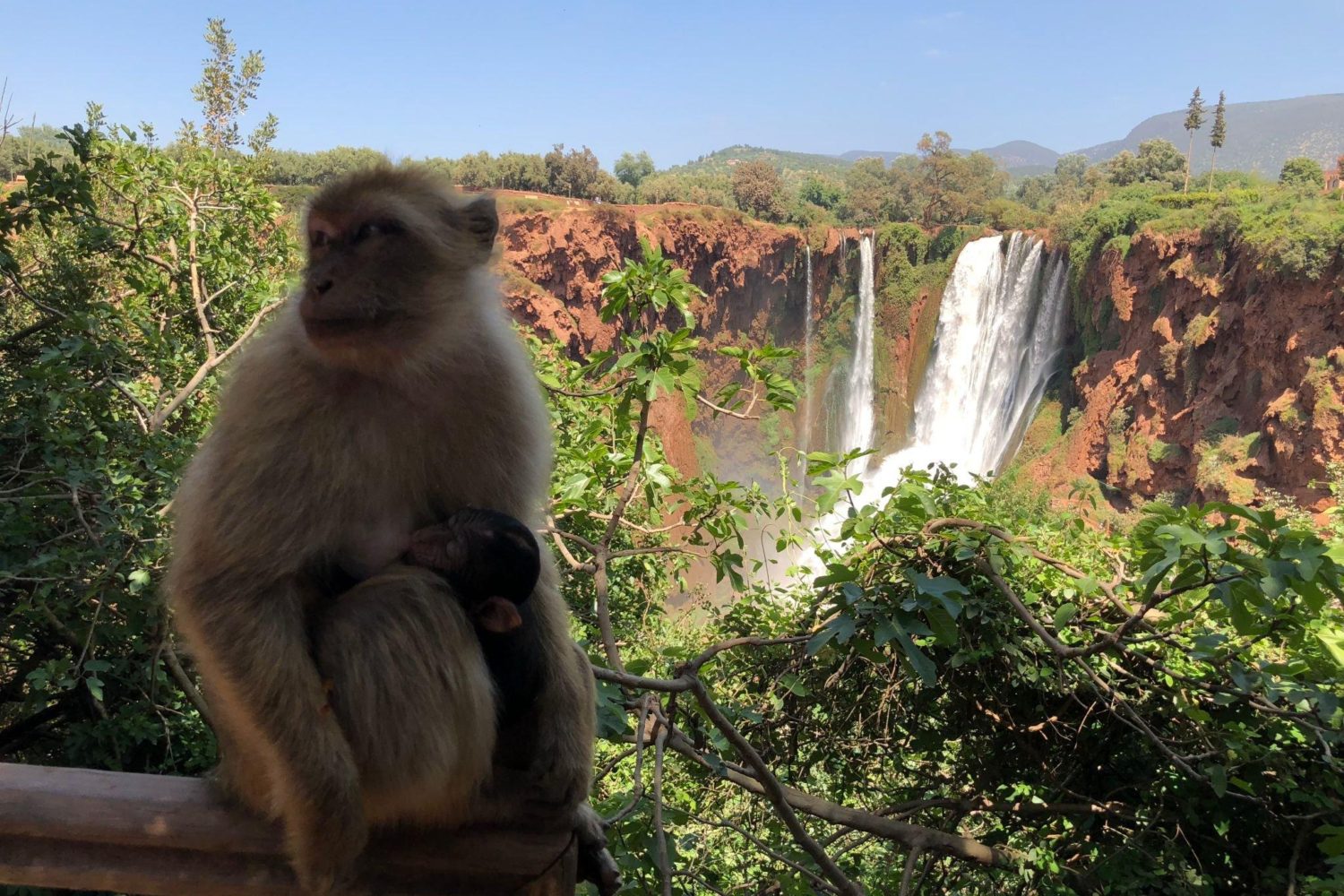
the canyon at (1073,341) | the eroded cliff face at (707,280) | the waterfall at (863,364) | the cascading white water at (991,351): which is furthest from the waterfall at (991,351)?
the eroded cliff face at (707,280)

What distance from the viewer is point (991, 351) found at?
1681 inches

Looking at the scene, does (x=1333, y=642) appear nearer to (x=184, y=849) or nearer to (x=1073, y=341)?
(x=184, y=849)

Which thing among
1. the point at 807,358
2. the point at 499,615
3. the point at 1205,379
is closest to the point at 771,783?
the point at 499,615

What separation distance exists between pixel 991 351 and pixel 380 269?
43.6 m

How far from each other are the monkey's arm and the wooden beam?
11 centimetres

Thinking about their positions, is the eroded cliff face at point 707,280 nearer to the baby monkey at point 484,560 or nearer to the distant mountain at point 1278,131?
the baby monkey at point 484,560

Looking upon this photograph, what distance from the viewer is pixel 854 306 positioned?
49.3 metres

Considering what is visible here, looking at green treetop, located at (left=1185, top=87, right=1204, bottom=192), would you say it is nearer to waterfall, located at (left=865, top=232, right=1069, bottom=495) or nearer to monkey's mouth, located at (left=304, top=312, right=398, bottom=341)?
waterfall, located at (left=865, top=232, right=1069, bottom=495)

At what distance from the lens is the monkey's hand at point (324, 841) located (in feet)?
5.93

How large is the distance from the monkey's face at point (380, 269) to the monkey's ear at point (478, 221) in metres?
0.01

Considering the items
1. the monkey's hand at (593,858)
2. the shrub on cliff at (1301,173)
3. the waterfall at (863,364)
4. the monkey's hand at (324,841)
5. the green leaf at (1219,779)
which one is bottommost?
the waterfall at (863,364)

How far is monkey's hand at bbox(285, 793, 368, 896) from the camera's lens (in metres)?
1.81

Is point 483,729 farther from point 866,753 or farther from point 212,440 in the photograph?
point 866,753

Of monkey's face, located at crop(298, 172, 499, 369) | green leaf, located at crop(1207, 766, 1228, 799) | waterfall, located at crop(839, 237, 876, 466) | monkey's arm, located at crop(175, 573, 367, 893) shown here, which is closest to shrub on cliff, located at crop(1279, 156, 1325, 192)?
waterfall, located at crop(839, 237, 876, 466)
